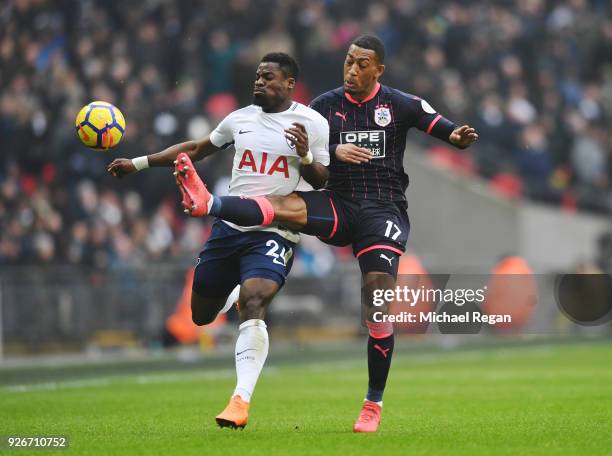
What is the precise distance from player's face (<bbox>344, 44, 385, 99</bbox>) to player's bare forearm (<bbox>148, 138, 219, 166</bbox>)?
1.05 meters

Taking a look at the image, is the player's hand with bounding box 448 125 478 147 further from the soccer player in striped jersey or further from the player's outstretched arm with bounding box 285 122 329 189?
the player's outstretched arm with bounding box 285 122 329 189

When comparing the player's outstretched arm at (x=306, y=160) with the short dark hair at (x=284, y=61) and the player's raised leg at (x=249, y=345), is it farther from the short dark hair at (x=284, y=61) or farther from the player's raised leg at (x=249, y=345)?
the player's raised leg at (x=249, y=345)

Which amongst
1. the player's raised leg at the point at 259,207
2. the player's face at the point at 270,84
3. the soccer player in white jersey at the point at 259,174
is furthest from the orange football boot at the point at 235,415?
the player's face at the point at 270,84

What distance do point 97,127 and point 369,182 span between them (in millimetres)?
1913

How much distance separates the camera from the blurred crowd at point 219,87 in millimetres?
18906

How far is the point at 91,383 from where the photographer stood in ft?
46.5

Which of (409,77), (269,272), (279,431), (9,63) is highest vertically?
(409,77)

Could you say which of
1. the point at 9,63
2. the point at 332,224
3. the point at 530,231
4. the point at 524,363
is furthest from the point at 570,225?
the point at 332,224

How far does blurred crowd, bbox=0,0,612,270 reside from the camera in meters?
18.9

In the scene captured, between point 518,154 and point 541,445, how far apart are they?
18.2m

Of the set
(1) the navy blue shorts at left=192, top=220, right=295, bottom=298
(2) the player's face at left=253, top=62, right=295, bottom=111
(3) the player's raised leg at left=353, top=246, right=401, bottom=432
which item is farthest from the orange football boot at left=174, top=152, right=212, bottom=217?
(3) the player's raised leg at left=353, top=246, right=401, bottom=432

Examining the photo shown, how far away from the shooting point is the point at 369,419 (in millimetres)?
8312

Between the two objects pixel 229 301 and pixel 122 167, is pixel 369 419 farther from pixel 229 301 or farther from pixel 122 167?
pixel 122 167

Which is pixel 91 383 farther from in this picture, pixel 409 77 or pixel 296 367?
pixel 409 77
